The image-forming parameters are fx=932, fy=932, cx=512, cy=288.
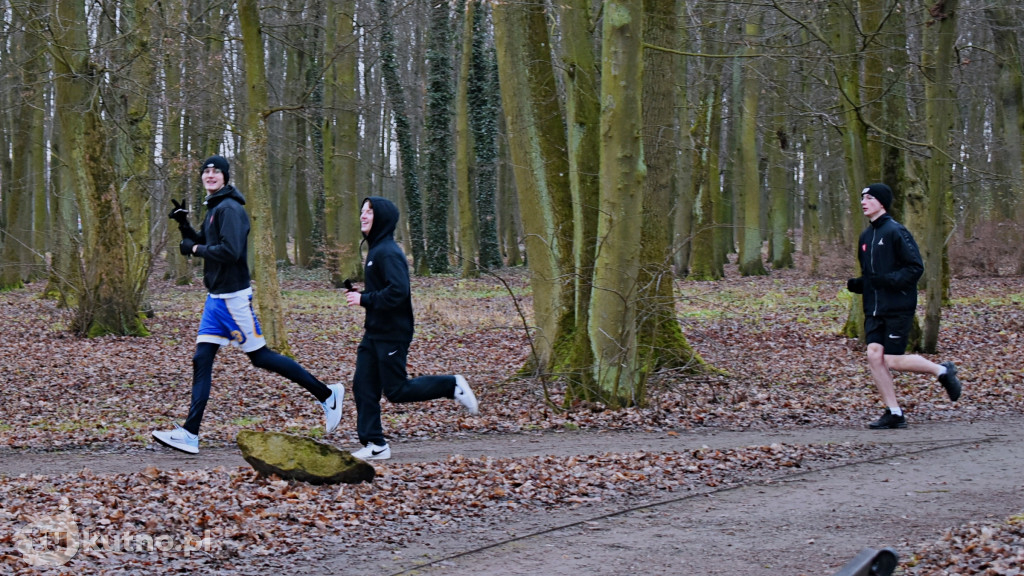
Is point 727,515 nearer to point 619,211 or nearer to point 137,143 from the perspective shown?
point 619,211

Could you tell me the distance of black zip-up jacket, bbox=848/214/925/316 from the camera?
8602 mm

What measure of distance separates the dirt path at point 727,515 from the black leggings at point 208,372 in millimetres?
369

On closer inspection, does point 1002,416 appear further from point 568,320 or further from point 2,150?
point 2,150

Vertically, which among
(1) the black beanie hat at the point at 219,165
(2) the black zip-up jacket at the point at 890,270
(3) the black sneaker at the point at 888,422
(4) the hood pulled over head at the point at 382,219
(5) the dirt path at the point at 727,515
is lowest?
(5) the dirt path at the point at 727,515

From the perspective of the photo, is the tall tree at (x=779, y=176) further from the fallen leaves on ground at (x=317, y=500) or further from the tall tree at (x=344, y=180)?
the fallen leaves on ground at (x=317, y=500)

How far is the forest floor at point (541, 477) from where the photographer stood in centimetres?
511

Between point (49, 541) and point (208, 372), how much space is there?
2809mm

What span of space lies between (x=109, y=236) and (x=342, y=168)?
1240 centimetres

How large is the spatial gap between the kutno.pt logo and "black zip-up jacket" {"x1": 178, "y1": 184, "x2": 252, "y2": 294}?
2637 mm

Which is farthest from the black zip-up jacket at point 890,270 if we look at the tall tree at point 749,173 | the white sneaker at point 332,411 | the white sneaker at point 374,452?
the tall tree at point 749,173

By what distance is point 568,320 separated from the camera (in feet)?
36.8

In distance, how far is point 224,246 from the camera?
7.66 m

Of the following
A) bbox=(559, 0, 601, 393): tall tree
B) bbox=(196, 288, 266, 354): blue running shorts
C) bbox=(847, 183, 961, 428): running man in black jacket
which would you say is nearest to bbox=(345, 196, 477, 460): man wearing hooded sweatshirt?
bbox=(196, 288, 266, 354): blue running shorts

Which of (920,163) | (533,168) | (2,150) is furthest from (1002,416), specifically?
(2,150)
